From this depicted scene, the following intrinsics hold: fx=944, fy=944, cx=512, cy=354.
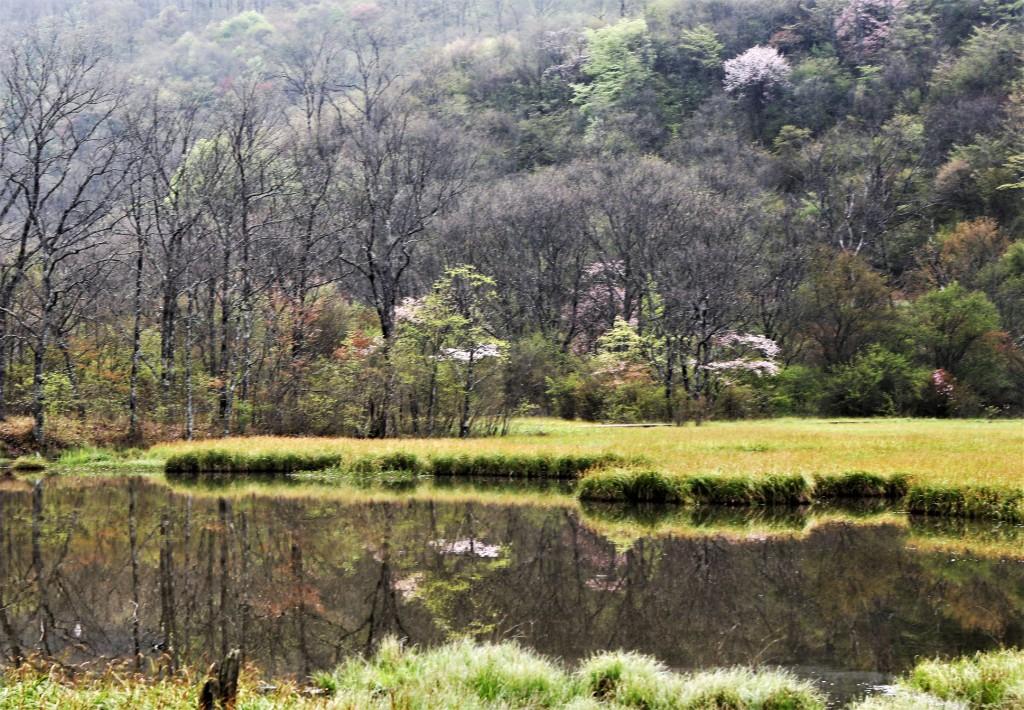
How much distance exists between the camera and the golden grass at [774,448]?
21.5 metres

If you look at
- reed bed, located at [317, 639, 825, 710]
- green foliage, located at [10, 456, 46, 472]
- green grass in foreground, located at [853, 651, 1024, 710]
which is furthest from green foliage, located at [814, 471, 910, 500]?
green foliage, located at [10, 456, 46, 472]

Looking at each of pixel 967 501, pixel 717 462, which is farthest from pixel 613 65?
pixel 967 501

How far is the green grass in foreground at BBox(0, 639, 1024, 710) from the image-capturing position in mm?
7941

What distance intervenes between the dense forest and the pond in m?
16.6

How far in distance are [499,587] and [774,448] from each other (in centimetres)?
1533

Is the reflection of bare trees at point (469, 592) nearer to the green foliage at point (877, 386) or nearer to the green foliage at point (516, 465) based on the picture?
the green foliage at point (516, 465)

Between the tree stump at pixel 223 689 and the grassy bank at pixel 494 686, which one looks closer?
the tree stump at pixel 223 689

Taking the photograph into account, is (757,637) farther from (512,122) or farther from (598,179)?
(512,122)

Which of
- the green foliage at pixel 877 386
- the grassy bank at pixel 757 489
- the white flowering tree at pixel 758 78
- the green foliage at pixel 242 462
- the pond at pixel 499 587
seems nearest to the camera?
the pond at pixel 499 587

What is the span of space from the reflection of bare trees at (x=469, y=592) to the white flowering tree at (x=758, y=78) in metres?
62.5

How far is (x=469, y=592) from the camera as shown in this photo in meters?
13.4

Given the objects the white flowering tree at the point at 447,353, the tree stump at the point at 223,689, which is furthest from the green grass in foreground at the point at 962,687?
the white flowering tree at the point at 447,353

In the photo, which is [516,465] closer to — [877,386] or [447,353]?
[447,353]

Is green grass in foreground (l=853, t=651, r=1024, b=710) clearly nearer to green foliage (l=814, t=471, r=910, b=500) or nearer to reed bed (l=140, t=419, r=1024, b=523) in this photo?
reed bed (l=140, t=419, r=1024, b=523)
